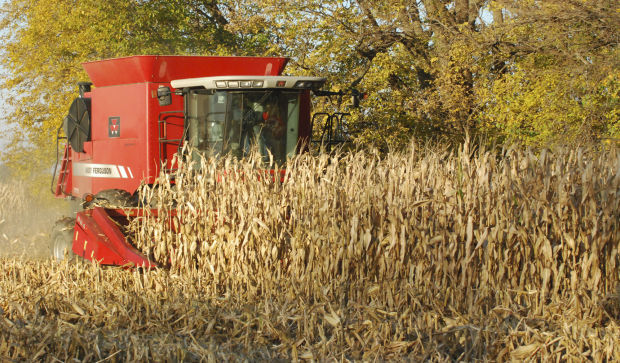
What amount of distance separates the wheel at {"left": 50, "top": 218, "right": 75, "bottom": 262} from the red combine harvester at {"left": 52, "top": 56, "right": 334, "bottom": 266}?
14mm

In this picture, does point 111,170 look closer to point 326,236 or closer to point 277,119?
point 277,119

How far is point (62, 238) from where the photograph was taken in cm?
732

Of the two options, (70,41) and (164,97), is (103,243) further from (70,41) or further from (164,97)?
(70,41)

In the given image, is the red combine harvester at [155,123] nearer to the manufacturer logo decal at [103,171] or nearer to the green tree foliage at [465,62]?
the manufacturer logo decal at [103,171]

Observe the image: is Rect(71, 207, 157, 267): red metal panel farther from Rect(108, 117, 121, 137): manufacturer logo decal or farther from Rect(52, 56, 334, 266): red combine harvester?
Rect(108, 117, 121, 137): manufacturer logo decal

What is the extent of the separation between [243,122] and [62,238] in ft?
7.59

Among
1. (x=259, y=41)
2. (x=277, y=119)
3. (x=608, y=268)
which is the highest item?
(x=259, y=41)

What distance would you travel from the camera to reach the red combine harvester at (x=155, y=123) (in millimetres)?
6723

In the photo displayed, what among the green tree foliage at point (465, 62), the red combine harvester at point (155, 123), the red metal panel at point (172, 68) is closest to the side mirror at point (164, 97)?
the red combine harvester at point (155, 123)

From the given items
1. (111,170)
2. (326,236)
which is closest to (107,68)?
(111,170)

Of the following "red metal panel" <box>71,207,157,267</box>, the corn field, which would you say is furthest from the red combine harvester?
the corn field

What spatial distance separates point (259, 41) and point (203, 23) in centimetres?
189

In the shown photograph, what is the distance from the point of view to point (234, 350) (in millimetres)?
4059

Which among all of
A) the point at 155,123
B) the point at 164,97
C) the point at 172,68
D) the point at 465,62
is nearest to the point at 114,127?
the point at 155,123
